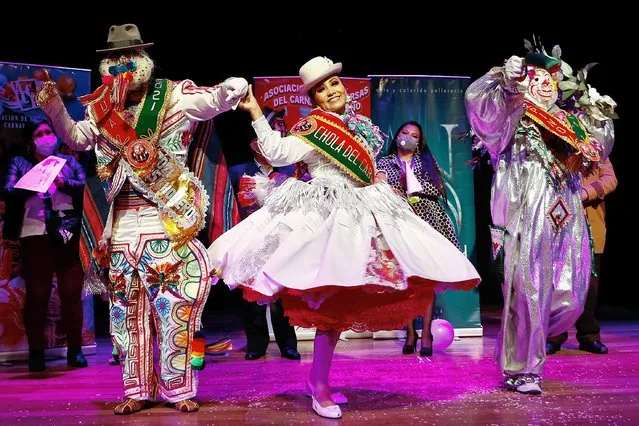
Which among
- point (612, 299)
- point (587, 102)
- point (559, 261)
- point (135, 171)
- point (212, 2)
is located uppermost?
point (212, 2)

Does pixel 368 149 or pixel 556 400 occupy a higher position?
pixel 368 149

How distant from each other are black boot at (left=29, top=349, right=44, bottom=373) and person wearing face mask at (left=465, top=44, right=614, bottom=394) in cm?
299

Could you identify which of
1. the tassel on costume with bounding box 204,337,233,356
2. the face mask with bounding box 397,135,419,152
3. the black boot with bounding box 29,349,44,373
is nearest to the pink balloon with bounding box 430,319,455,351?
the face mask with bounding box 397,135,419,152

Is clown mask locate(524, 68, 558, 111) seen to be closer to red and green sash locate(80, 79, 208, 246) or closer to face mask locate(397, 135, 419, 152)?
face mask locate(397, 135, 419, 152)

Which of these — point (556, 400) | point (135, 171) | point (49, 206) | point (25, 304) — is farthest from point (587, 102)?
point (25, 304)

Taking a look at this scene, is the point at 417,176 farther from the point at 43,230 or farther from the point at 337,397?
the point at 43,230

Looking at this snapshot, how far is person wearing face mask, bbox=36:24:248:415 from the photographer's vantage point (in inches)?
154

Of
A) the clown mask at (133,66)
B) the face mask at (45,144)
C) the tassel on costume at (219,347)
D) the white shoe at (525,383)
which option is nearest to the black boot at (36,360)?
the tassel on costume at (219,347)

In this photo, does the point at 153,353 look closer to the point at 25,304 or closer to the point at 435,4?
the point at 25,304

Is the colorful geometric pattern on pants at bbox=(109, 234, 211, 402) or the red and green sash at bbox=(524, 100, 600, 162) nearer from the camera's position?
the colorful geometric pattern on pants at bbox=(109, 234, 211, 402)

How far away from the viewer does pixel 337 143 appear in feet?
13.3

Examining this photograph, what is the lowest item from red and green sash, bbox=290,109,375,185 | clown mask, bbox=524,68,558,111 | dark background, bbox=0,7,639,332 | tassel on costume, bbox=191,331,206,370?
tassel on costume, bbox=191,331,206,370

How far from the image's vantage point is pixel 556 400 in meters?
4.10

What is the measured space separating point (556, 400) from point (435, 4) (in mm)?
4151
